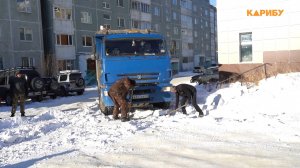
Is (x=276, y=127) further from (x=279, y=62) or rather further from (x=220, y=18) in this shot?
(x=220, y=18)

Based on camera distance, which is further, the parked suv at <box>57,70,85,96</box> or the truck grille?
the parked suv at <box>57,70,85,96</box>

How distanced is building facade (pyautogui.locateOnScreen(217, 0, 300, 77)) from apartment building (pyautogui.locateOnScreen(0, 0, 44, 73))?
20.4 metres

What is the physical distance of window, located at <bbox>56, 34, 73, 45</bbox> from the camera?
3644 cm

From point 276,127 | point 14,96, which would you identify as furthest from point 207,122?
point 14,96

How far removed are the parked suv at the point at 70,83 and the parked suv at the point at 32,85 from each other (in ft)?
6.33

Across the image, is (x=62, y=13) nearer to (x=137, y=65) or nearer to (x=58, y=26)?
(x=58, y=26)

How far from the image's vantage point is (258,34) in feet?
59.5

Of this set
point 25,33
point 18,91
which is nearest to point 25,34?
point 25,33

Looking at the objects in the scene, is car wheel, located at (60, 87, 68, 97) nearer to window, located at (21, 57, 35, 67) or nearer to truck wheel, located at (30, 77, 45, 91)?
truck wheel, located at (30, 77, 45, 91)

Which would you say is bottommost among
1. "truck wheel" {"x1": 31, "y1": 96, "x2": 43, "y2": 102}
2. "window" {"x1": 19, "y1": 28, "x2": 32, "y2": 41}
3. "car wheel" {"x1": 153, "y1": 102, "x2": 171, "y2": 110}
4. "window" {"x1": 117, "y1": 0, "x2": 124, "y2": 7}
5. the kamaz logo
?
"truck wheel" {"x1": 31, "y1": 96, "x2": 43, "y2": 102}

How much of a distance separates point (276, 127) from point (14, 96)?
969 centimetres

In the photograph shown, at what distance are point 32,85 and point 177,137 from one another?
13.2 m

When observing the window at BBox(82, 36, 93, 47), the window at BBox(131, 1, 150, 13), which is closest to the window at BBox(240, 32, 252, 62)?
the window at BBox(82, 36, 93, 47)

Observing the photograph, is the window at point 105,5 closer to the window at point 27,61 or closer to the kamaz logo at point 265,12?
the window at point 27,61
